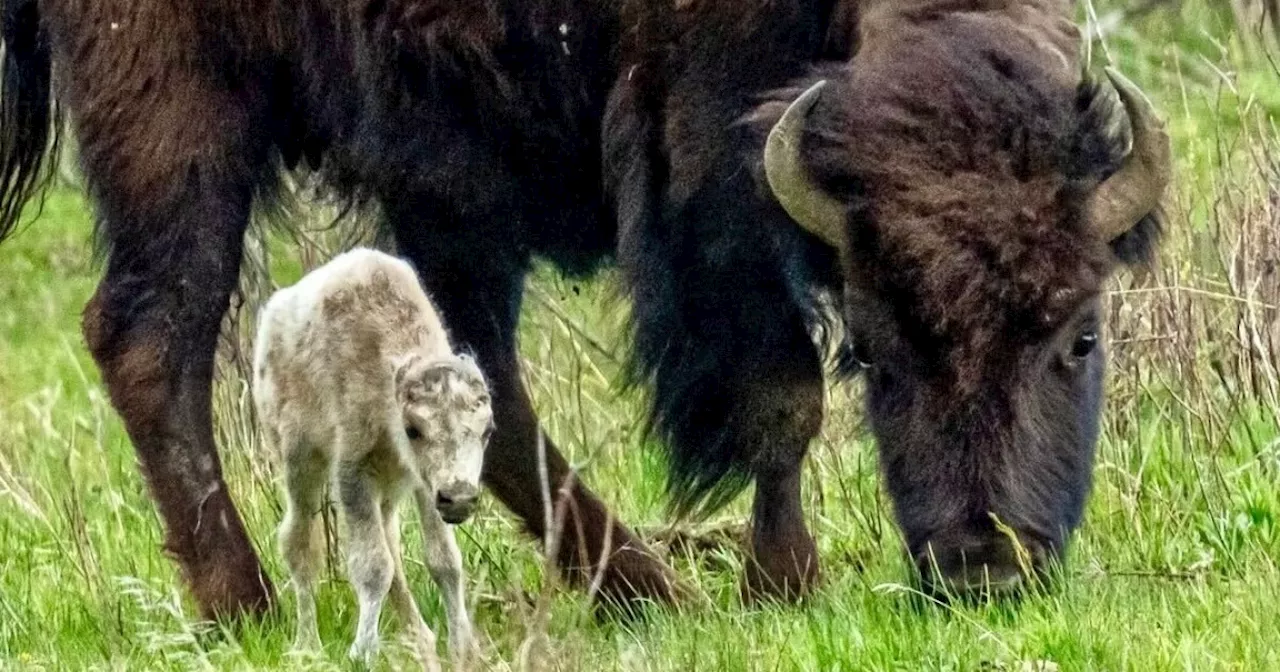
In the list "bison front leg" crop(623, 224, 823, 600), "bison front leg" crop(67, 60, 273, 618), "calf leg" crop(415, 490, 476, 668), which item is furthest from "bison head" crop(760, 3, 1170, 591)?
"bison front leg" crop(67, 60, 273, 618)

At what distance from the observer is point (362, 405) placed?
486 cm

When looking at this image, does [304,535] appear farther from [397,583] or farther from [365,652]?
[365,652]

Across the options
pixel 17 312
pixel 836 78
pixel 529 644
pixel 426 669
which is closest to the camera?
pixel 529 644

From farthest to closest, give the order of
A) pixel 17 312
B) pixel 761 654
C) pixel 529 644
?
pixel 17 312 → pixel 761 654 → pixel 529 644

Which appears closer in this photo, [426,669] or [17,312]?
[426,669]

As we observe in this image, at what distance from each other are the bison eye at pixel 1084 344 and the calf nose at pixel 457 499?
1631 mm

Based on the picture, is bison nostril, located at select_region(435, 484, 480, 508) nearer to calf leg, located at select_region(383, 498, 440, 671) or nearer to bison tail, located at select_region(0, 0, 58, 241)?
calf leg, located at select_region(383, 498, 440, 671)

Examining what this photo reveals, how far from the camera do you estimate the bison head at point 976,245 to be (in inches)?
202

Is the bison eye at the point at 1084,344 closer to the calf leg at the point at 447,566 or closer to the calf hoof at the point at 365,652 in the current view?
the calf leg at the point at 447,566

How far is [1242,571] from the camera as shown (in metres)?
5.32

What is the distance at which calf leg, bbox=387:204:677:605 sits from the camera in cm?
672

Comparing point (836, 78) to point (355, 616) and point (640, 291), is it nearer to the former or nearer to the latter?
point (640, 291)

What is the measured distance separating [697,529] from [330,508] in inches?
49.0

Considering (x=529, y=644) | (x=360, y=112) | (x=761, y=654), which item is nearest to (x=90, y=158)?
(x=360, y=112)
